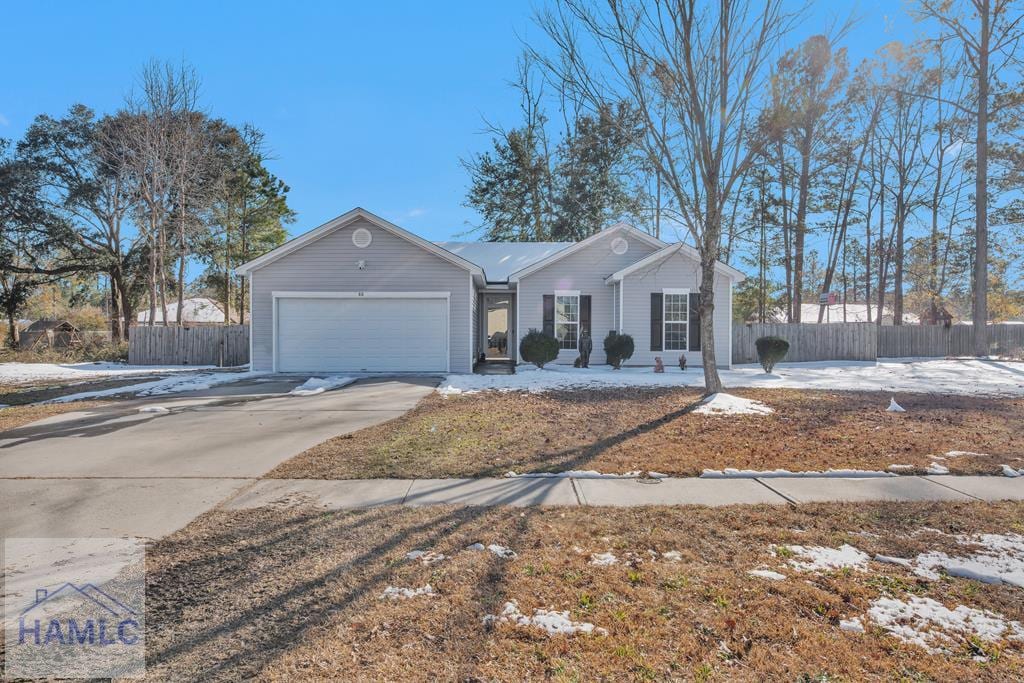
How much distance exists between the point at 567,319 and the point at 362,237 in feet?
23.2

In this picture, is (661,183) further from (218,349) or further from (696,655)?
(218,349)

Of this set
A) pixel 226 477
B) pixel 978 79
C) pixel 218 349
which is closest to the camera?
pixel 226 477

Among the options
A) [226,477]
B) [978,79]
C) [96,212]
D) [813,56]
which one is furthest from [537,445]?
[96,212]

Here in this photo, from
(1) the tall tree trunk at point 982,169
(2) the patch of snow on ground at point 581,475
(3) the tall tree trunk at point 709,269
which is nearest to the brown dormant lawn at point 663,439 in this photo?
(2) the patch of snow on ground at point 581,475

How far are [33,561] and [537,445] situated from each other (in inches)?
180

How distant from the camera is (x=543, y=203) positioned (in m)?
28.2

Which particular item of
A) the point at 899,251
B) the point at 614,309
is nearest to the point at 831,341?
Result: the point at 899,251

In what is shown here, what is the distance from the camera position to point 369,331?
14633 millimetres

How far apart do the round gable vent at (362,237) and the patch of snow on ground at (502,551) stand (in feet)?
41.6

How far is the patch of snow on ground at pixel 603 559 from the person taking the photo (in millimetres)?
3066

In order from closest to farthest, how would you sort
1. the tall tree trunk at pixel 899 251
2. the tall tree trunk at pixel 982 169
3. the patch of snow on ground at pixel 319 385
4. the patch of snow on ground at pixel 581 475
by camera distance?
1. the patch of snow on ground at pixel 581 475
2. the patch of snow on ground at pixel 319 385
3. the tall tree trunk at pixel 982 169
4. the tall tree trunk at pixel 899 251

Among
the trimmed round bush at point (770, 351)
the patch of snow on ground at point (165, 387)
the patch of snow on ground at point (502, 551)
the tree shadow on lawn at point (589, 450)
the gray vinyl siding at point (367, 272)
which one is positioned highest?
the gray vinyl siding at point (367, 272)

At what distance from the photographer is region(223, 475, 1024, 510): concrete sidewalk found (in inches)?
168

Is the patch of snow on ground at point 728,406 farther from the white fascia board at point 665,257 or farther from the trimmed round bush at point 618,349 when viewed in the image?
the white fascia board at point 665,257
